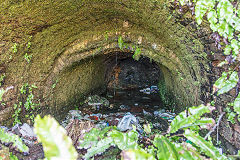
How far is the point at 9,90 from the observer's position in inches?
103

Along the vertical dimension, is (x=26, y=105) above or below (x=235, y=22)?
above

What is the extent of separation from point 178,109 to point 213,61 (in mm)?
2305

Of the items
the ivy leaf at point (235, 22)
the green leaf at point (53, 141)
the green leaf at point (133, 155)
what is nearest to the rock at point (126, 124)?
the green leaf at point (133, 155)

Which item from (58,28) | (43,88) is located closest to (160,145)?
(58,28)

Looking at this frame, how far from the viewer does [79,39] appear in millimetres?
3594

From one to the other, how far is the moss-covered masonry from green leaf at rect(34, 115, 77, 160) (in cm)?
174

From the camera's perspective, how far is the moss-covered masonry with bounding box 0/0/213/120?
2258mm

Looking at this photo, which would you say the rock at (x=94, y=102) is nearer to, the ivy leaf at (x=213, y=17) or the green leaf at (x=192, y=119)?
the green leaf at (x=192, y=119)

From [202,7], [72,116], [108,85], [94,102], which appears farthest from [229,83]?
[108,85]

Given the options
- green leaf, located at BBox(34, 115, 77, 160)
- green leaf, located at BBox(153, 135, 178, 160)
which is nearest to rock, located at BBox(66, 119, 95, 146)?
green leaf, located at BBox(153, 135, 178, 160)

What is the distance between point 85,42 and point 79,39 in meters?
0.14

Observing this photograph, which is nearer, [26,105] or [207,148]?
[207,148]

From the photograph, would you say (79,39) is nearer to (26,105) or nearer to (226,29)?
(26,105)

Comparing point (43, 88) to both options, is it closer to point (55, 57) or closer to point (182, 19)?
point (55, 57)
